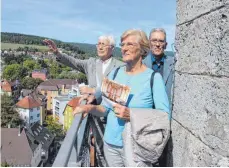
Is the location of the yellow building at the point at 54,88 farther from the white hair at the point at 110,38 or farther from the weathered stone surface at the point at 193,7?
the weathered stone surface at the point at 193,7

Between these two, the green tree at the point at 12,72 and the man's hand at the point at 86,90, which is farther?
the green tree at the point at 12,72

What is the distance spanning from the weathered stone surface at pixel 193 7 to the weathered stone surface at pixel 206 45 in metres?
0.03

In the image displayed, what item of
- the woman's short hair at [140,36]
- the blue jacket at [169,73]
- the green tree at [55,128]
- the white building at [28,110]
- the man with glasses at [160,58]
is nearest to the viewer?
the woman's short hair at [140,36]

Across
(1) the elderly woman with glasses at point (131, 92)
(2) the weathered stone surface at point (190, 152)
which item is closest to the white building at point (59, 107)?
(1) the elderly woman with glasses at point (131, 92)

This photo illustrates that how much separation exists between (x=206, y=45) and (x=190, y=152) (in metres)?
0.57

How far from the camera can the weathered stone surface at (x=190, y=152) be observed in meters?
1.69

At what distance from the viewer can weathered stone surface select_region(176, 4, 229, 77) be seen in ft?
5.32

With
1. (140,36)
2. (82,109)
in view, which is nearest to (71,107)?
(82,109)

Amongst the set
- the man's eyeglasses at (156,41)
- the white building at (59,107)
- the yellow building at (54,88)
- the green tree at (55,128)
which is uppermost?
the man's eyeglasses at (156,41)

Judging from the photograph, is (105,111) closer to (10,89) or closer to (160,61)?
(160,61)

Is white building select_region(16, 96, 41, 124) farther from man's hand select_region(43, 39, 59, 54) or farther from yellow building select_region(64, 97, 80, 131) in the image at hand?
man's hand select_region(43, 39, 59, 54)

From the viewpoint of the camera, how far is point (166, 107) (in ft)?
7.00

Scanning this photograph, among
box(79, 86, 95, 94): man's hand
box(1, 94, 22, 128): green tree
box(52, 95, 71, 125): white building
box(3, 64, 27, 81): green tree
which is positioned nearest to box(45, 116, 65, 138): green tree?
box(52, 95, 71, 125): white building

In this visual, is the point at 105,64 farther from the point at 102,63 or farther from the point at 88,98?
the point at 88,98
